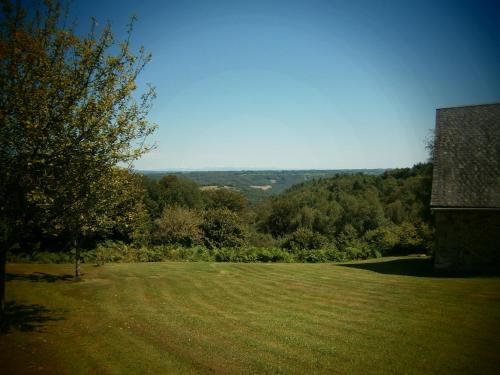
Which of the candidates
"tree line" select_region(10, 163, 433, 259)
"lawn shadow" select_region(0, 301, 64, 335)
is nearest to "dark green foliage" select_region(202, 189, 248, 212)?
"tree line" select_region(10, 163, 433, 259)

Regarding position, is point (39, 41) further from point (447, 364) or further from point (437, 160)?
point (437, 160)

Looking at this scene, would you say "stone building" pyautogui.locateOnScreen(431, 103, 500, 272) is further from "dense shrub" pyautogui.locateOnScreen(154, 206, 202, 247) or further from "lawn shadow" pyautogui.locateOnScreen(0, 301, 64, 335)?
"dense shrub" pyautogui.locateOnScreen(154, 206, 202, 247)

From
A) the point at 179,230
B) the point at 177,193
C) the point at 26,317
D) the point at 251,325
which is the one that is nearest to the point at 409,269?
the point at 251,325

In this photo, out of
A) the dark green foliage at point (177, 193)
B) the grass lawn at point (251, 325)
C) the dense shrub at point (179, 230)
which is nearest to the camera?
the grass lawn at point (251, 325)

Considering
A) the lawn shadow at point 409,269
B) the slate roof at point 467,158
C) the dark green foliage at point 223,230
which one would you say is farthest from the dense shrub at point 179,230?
the slate roof at point 467,158

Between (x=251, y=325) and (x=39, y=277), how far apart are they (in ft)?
39.5

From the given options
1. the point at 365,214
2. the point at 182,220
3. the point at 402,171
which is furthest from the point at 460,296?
the point at 402,171

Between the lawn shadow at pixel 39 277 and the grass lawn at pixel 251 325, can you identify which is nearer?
the grass lawn at pixel 251 325

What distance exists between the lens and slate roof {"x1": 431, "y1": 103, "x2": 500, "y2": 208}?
1789 centimetres

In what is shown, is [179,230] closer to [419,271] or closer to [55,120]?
[419,271]

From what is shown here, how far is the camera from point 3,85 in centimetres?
895

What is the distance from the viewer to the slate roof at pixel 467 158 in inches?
704

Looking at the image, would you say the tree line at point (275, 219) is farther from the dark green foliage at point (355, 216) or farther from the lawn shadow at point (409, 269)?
the lawn shadow at point (409, 269)

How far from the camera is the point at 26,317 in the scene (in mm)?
11164
